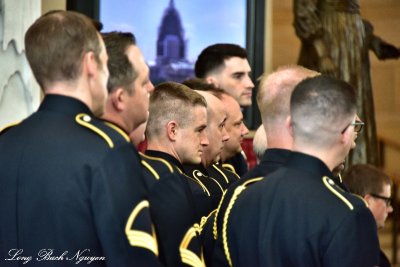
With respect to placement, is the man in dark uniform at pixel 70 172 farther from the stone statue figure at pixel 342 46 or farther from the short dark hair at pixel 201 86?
the stone statue figure at pixel 342 46

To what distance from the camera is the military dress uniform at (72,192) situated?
→ 2309 millimetres

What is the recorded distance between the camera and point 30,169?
2.37 meters

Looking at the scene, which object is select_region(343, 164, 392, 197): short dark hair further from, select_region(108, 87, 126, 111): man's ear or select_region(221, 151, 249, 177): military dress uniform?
select_region(108, 87, 126, 111): man's ear

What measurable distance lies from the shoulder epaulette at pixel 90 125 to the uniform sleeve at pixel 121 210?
0.03 metres

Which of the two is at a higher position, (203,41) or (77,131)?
(77,131)

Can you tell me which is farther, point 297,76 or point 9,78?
point 9,78

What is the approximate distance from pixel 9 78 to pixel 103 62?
2.38 metres

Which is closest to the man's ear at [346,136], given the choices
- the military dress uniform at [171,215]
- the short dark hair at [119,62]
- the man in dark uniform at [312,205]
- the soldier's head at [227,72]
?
the man in dark uniform at [312,205]

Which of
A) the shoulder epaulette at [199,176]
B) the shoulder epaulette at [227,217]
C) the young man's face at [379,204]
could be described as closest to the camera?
the shoulder epaulette at [227,217]

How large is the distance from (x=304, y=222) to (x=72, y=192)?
61cm

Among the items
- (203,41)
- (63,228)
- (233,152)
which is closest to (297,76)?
(63,228)

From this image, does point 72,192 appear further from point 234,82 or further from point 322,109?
point 234,82

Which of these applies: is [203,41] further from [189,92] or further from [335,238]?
[335,238]

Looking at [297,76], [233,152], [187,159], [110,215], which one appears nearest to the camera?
[110,215]
